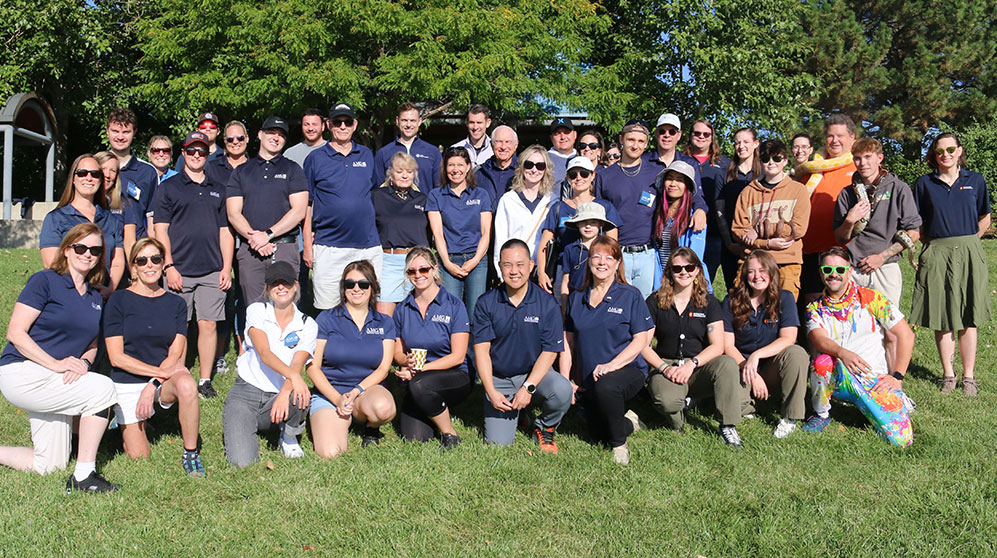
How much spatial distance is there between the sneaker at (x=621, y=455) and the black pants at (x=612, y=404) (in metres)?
0.04

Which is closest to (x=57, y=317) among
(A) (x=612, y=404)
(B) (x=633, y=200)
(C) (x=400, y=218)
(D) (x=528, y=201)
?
(C) (x=400, y=218)

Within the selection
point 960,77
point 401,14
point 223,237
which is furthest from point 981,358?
point 960,77

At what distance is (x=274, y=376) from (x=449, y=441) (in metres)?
1.25

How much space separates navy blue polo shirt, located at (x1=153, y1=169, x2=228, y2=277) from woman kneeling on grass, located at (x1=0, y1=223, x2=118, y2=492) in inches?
67.1

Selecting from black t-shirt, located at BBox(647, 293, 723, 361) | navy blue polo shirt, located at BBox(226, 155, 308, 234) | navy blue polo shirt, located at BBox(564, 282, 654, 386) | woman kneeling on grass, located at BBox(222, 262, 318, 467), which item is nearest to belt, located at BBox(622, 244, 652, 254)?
black t-shirt, located at BBox(647, 293, 723, 361)

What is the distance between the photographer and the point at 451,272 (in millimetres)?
6539

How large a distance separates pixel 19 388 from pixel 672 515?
148 inches

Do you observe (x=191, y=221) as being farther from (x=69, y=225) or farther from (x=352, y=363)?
(x=352, y=363)

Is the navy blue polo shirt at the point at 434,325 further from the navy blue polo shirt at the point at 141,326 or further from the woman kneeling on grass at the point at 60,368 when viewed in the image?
the woman kneeling on grass at the point at 60,368

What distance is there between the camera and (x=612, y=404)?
4.99m

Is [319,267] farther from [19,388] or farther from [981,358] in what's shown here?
[981,358]

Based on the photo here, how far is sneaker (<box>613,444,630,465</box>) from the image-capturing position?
4.86 metres

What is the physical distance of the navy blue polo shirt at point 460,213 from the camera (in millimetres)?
6488

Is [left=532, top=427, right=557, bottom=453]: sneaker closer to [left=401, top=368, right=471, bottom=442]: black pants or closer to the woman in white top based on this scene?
[left=401, top=368, right=471, bottom=442]: black pants
